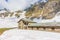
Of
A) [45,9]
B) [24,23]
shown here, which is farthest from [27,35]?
[45,9]

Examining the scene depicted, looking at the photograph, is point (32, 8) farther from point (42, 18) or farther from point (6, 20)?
point (6, 20)

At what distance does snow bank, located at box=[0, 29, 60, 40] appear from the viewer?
113 inches

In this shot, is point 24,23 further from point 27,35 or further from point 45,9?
point 45,9

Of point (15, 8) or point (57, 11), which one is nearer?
point (57, 11)

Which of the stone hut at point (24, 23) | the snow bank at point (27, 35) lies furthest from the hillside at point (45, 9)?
the snow bank at point (27, 35)

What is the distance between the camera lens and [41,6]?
315 centimetres

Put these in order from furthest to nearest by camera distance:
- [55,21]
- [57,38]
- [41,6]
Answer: [41,6]
[55,21]
[57,38]

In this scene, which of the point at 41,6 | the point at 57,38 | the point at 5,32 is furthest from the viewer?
the point at 5,32

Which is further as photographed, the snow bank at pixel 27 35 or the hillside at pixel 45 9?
the hillside at pixel 45 9

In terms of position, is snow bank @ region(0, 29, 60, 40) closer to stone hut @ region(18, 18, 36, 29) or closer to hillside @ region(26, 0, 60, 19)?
stone hut @ region(18, 18, 36, 29)

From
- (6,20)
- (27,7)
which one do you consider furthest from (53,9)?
(6,20)

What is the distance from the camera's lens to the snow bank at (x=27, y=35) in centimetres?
286

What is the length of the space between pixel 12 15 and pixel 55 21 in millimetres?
1061

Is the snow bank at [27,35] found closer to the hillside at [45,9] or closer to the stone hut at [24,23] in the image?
the stone hut at [24,23]
